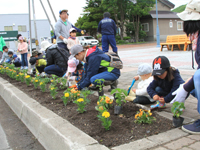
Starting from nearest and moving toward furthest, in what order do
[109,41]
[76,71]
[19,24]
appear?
[76,71]
[109,41]
[19,24]

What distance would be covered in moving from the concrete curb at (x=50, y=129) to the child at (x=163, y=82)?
4.30 feet

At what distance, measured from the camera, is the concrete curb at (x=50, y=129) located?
2.22 metres

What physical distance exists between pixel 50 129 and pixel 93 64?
1.88 metres

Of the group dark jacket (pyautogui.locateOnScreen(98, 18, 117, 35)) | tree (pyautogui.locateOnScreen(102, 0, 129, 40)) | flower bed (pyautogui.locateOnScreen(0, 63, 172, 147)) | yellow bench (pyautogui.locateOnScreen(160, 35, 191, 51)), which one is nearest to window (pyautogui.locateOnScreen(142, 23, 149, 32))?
tree (pyautogui.locateOnScreen(102, 0, 129, 40))

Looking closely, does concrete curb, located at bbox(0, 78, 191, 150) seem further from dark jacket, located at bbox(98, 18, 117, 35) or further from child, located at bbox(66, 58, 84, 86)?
dark jacket, located at bbox(98, 18, 117, 35)

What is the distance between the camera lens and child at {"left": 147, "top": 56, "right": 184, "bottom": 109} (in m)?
2.97

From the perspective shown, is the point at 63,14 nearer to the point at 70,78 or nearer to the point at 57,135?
the point at 70,78

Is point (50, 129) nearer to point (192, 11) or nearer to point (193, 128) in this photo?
point (193, 128)

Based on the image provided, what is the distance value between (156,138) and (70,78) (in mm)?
3329

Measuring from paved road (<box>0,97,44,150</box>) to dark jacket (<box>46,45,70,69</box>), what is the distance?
246 cm

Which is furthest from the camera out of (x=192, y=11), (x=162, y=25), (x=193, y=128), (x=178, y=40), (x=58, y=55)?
(x=162, y=25)

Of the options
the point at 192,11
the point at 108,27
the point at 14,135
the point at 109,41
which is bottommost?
the point at 14,135

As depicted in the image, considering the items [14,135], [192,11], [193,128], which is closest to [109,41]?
[14,135]

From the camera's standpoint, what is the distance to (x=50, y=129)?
267 centimetres
